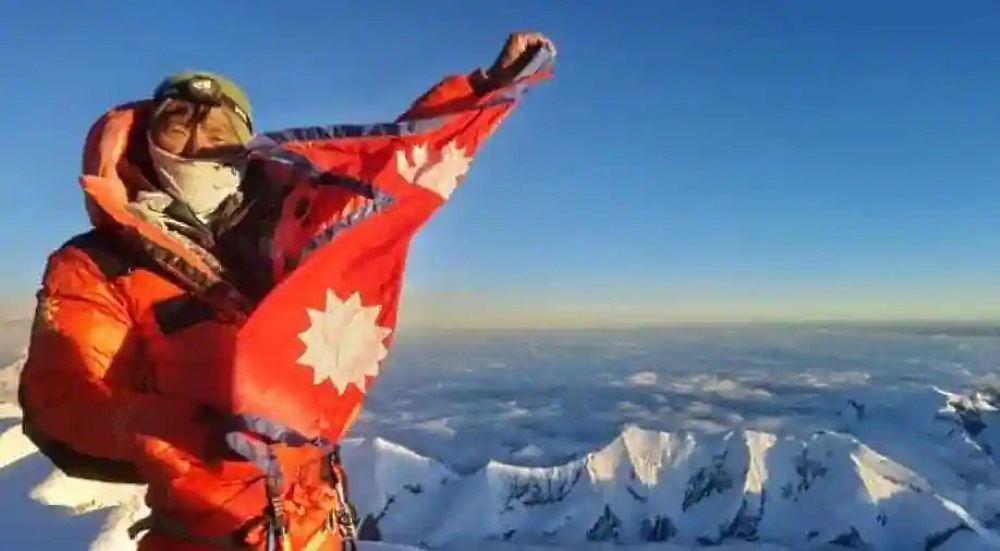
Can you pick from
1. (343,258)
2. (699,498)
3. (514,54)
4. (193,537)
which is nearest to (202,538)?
(193,537)

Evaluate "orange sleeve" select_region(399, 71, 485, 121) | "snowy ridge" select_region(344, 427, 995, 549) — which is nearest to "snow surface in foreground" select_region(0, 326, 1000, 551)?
"snowy ridge" select_region(344, 427, 995, 549)

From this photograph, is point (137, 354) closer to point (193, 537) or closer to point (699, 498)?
point (193, 537)

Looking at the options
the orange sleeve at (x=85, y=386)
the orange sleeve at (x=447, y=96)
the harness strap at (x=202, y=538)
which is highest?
the orange sleeve at (x=447, y=96)

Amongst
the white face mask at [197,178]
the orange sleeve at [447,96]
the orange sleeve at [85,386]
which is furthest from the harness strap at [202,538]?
the orange sleeve at [447,96]

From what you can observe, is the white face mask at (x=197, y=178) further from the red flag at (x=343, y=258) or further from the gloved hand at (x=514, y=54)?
the gloved hand at (x=514, y=54)

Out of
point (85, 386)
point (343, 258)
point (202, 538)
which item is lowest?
point (202, 538)

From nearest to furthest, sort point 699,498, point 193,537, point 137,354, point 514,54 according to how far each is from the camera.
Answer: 1. point 137,354
2. point 193,537
3. point 514,54
4. point 699,498

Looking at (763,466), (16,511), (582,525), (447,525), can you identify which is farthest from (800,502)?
(16,511)

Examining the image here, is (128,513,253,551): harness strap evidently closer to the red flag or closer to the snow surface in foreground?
the red flag
